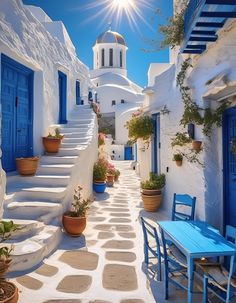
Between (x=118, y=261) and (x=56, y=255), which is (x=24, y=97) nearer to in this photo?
(x=56, y=255)

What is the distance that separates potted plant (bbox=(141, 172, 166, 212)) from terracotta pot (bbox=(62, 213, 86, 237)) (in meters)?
2.82

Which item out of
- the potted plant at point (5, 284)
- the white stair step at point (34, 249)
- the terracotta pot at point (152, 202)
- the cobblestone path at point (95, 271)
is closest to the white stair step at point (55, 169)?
the cobblestone path at point (95, 271)

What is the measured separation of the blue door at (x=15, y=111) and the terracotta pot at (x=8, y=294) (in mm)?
4275

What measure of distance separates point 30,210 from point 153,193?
3.78 m

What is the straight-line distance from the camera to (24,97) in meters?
8.12

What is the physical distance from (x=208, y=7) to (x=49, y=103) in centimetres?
651

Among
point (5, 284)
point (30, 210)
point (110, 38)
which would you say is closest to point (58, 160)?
point (30, 210)

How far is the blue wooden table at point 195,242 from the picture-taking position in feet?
11.4

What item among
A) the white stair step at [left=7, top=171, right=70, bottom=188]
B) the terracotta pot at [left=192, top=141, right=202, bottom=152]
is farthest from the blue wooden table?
the white stair step at [left=7, top=171, right=70, bottom=188]

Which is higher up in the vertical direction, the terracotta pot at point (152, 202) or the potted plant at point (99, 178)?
the potted plant at point (99, 178)

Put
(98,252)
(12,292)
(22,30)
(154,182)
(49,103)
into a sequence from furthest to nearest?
(49,103)
(154,182)
(22,30)
(98,252)
(12,292)

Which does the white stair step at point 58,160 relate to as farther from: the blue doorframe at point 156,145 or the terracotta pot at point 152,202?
the blue doorframe at point 156,145

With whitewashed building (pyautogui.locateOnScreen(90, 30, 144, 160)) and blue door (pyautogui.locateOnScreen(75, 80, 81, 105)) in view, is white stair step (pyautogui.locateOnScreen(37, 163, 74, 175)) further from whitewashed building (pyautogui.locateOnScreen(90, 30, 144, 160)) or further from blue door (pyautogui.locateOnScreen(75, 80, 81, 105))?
whitewashed building (pyautogui.locateOnScreen(90, 30, 144, 160))

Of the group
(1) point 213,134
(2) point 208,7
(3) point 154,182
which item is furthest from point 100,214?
(2) point 208,7
